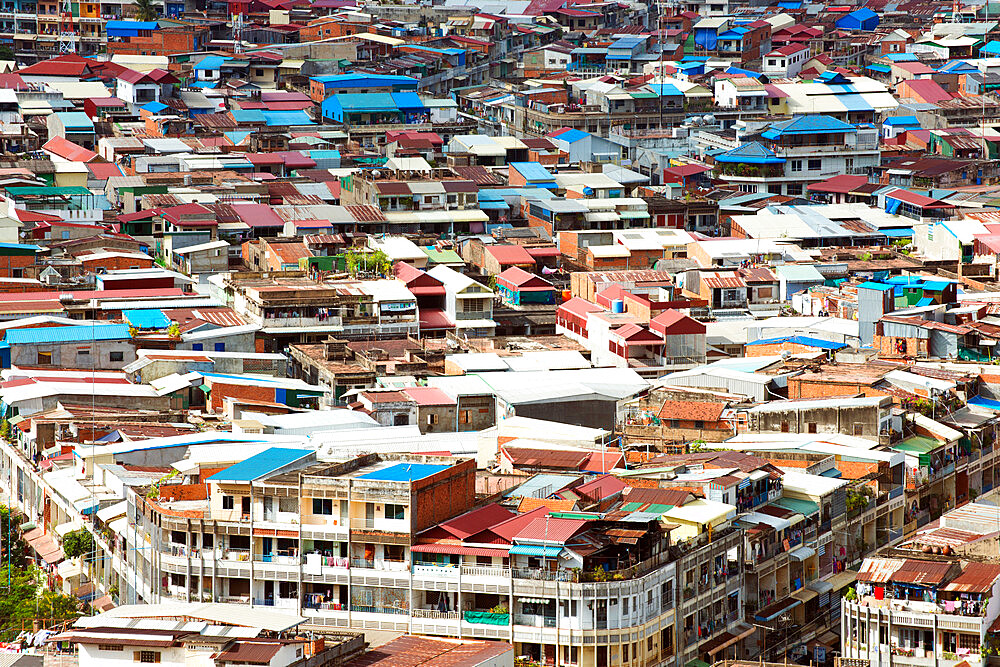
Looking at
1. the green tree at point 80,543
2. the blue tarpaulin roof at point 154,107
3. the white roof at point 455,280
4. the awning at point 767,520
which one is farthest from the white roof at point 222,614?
the blue tarpaulin roof at point 154,107

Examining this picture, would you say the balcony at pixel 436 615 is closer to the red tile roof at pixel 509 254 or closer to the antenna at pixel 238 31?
the red tile roof at pixel 509 254

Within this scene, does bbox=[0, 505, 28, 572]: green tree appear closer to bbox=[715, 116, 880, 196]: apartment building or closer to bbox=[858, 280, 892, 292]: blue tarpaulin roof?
bbox=[858, 280, 892, 292]: blue tarpaulin roof

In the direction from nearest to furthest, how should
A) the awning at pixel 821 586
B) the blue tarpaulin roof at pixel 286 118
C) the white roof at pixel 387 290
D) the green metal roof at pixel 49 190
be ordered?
the awning at pixel 821 586
the white roof at pixel 387 290
the green metal roof at pixel 49 190
the blue tarpaulin roof at pixel 286 118

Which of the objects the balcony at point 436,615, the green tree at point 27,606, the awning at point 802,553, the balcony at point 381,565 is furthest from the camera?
the awning at point 802,553

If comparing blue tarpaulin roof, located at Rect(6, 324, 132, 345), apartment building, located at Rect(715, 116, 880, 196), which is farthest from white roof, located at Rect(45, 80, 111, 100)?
blue tarpaulin roof, located at Rect(6, 324, 132, 345)

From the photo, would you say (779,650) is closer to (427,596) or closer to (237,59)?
(427,596)

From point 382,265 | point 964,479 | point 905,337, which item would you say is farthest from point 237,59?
point 964,479

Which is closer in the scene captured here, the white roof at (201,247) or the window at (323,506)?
the window at (323,506)
